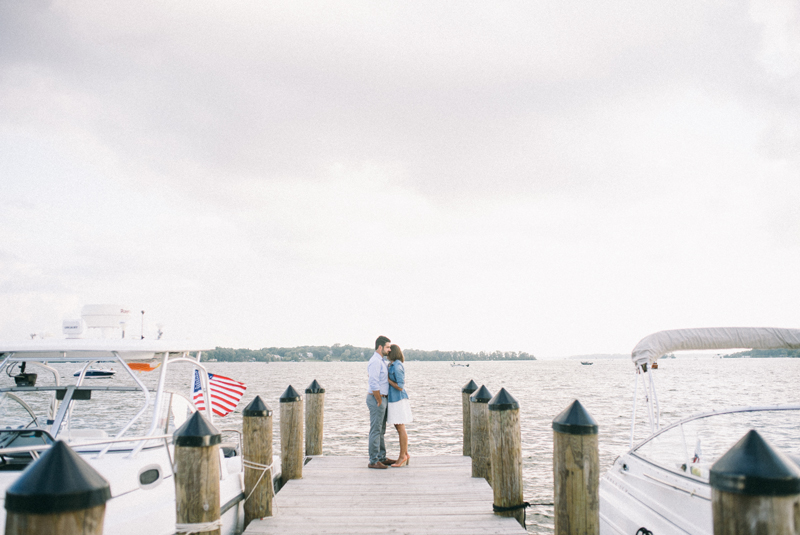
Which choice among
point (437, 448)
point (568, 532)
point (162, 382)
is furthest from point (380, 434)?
point (437, 448)

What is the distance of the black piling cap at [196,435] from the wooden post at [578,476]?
290 cm

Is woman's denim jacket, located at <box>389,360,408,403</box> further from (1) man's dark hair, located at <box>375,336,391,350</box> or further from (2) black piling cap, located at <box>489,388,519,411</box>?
(2) black piling cap, located at <box>489,388,519,411</box>

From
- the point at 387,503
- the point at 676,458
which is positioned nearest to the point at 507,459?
the point at 387,503

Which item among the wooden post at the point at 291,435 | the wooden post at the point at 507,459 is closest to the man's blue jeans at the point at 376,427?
the wooden post at the point at 291,435

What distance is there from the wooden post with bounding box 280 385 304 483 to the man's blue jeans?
1166mm

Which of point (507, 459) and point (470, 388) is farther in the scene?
point (470, 388)

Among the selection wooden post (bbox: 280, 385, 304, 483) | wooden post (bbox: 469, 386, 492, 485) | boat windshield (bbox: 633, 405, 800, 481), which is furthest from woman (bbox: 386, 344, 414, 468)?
boat windshield (bbox: 633, 405, 800, 481)

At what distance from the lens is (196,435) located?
402 cm

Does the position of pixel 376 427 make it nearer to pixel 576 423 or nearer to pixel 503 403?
pixel 503 403

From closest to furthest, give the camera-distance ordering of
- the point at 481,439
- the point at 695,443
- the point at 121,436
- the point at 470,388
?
the point at 121,436 < the point at 695,443 < the point at 481,439 < the point at 470,388

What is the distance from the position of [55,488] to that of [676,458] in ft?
23.4

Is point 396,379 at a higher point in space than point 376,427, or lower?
higher

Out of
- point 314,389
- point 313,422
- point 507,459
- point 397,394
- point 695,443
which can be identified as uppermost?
point 397,394

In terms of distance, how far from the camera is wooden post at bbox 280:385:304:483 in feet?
24.6
